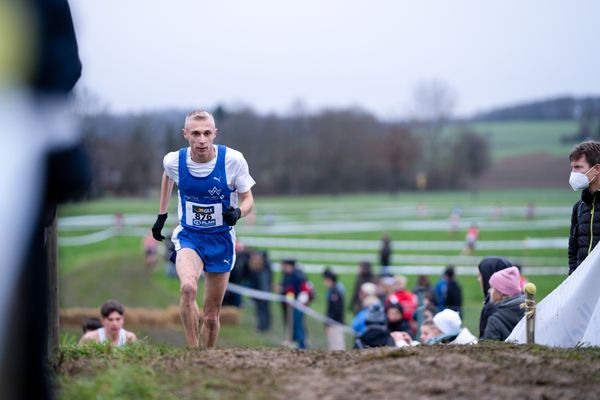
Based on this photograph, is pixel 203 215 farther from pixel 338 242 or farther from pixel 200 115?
pixel 338 242

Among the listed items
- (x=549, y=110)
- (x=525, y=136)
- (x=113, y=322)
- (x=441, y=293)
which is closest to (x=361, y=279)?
(x=441, y=293)

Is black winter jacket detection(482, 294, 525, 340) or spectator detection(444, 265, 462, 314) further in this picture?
spectator detection(444, 265, 462, 314)

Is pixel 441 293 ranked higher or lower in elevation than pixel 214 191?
lower

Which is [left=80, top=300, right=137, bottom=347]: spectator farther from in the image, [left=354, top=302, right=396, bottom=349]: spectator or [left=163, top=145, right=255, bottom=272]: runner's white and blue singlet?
[left=354, top=302, right=396, bottom=349]: spectator

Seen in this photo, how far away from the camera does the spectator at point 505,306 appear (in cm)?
877

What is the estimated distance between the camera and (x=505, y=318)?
8844 millimetres

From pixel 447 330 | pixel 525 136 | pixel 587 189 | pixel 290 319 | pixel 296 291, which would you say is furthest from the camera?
pixel 525 136

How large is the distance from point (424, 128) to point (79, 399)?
135 m

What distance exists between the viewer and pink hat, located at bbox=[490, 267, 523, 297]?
8.87 meters

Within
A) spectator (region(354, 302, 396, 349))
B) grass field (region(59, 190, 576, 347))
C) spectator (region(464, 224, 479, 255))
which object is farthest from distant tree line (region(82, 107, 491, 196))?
spectator (region(354, 302, 396, 349))

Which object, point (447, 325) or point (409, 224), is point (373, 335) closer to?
point (447, 325)

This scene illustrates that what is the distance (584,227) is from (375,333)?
3.56 metres

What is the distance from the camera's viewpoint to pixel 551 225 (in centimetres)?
5784

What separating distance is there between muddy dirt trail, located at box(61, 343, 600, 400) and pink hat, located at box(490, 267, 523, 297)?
2.29 meters
